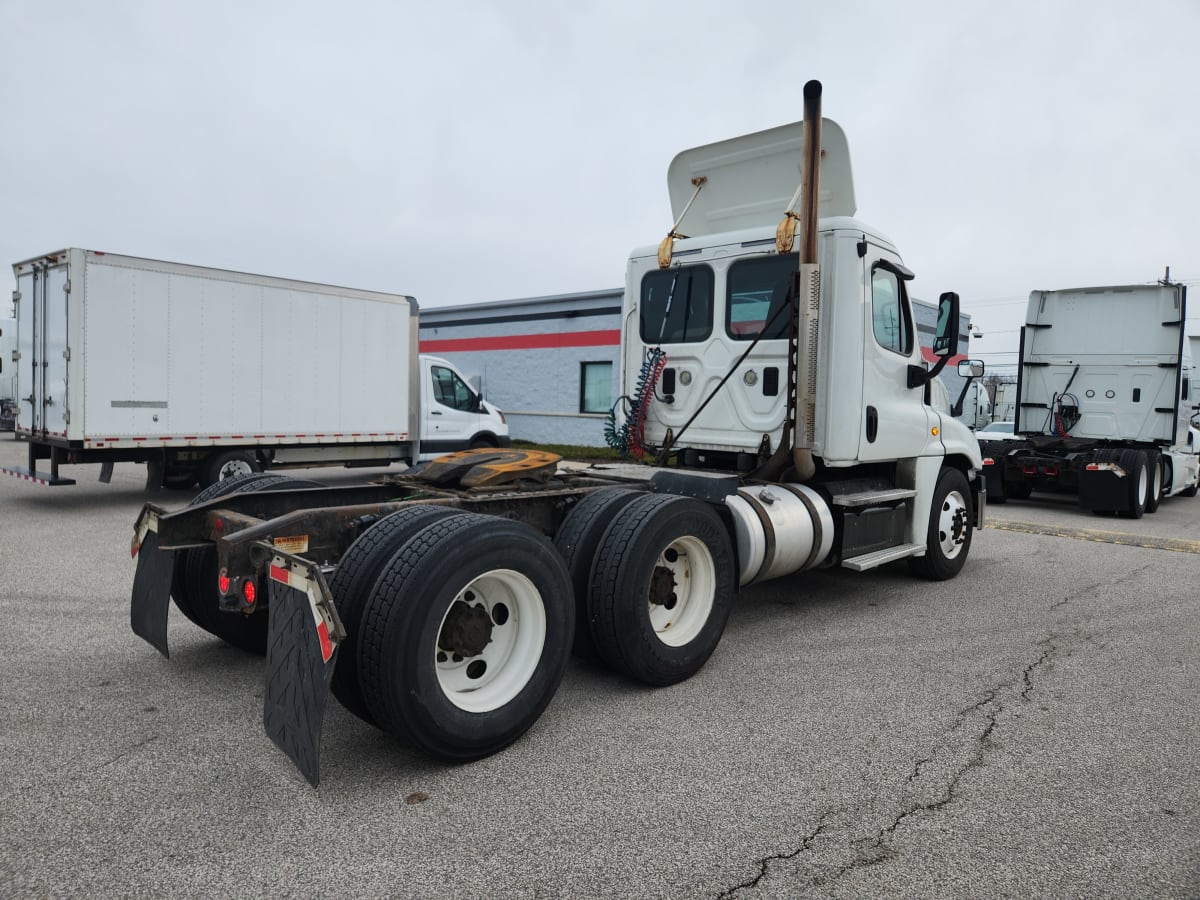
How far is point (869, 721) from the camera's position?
4004 mm

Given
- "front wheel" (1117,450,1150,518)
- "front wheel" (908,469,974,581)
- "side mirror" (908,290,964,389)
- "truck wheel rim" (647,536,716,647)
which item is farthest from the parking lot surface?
"front wheel" (1117,450,1150,518)

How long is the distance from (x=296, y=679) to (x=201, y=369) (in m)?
8.71

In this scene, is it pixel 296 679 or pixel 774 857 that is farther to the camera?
pixel 296 679

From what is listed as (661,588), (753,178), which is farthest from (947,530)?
(661,588)

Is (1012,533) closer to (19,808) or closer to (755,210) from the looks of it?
(755,210)

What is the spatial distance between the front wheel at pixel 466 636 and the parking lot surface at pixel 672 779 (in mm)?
209

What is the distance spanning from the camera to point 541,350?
73.4 ft

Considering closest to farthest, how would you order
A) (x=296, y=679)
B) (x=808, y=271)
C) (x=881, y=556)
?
(x=296, y=679), (x=808, y=271), (x=881, y=556)

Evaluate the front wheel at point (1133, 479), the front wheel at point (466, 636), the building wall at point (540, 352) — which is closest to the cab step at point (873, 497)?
the front wheel at point (466, 636)

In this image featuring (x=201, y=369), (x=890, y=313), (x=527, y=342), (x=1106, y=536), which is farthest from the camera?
(x=527, y=342)

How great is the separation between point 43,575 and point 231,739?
421cm

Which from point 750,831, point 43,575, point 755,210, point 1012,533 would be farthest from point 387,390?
point 750,831

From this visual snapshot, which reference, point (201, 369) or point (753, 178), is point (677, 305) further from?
point (201, 369)

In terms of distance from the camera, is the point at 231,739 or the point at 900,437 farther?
the point at 900,437
